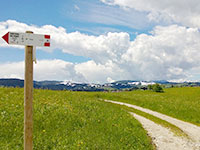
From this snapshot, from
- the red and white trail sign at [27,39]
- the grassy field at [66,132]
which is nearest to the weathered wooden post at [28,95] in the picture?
the red and white trail sign at [27,39]

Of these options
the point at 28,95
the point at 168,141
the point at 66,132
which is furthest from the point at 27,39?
the point at 168,141

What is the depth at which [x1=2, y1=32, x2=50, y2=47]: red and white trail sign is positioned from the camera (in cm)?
757

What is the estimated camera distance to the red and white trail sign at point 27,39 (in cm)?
757

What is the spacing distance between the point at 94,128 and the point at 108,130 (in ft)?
3.51

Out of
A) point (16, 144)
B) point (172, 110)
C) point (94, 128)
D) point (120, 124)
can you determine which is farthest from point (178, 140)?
point (172, 110)

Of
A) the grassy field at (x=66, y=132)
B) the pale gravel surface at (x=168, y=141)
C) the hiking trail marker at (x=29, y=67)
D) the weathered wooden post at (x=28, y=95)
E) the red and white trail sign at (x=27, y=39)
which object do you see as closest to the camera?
the red and white trail sign at (x=27, y=39)

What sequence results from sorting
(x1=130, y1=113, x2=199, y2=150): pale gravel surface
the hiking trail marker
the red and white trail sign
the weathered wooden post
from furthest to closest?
1. (x1=130, y1=113, x2=199, y2=150): pale gravel surface
2. the weathered wooden post
3. the hiking trail marker
4. the red and white trail sign

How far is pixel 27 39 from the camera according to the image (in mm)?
7719

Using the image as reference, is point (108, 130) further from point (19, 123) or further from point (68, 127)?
point (19, 123)

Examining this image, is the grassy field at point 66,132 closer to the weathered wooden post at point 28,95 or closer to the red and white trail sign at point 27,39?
the weathered wooden post at point 28,95

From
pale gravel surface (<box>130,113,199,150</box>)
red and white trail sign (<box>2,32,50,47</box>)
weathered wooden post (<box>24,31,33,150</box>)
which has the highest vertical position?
red and white trail sign (<box>2,32,50,47</box>)

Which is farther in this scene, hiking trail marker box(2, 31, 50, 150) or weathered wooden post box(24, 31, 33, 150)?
weathered wooden post box(24, 31, 33, 150)

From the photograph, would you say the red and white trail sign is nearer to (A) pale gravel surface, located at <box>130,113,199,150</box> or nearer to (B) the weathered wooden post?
(B) the weathered wooden post

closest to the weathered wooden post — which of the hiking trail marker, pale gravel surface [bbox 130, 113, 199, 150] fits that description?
the hiking trail marker
